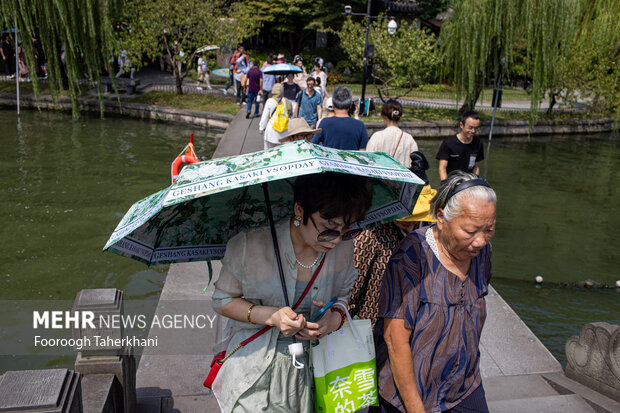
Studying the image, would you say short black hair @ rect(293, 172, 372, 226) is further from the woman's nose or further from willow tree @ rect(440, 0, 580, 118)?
willow tree @ rect(440, 0, 580, 118)

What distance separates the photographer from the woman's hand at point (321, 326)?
2.17 metres

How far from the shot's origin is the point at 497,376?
4391mm

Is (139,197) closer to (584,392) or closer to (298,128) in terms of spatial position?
(298,128)

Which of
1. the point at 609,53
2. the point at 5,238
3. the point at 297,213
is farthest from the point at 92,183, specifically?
the point at 609,53

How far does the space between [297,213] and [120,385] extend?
191 cm

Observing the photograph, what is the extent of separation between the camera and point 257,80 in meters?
17.5

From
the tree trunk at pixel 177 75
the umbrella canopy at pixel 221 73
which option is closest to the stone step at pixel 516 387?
the tree trunk at pixel 177 75

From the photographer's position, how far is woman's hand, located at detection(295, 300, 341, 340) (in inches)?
85.3

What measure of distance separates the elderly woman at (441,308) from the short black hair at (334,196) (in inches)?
15.5

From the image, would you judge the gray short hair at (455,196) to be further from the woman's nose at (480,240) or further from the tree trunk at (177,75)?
the tree trunk at (177,75)

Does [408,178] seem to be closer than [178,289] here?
Yes

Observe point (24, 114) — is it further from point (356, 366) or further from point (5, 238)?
point (356, 366)

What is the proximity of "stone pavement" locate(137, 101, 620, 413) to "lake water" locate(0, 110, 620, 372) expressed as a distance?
135 cm

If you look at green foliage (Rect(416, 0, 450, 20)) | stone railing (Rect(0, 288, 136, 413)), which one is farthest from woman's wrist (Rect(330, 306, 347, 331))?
green foliage (Rect(416, 0, 450, 20))
